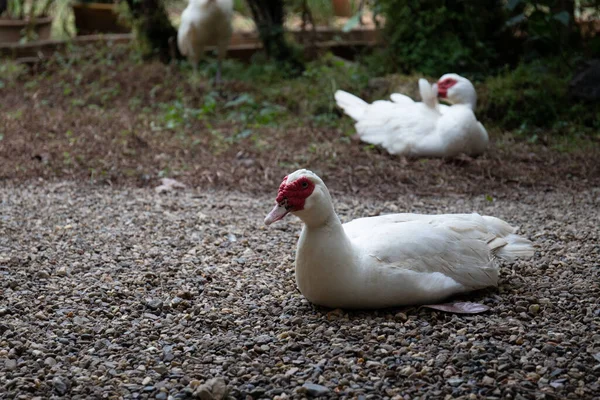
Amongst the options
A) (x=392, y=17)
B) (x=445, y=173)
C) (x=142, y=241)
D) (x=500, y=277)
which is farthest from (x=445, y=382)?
Answer: (x=392, y=17)

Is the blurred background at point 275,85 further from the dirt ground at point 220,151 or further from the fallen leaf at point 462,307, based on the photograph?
the fallen leaf at point 462,307

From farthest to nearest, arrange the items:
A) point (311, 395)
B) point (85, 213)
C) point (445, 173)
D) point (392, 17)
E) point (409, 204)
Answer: point (392, 17) → point (445, 173) → point (409, 204) → point (85, 213) → point (311, 395)

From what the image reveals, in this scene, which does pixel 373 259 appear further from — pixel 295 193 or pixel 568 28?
pixel 568 28

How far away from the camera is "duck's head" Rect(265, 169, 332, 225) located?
3027 mm

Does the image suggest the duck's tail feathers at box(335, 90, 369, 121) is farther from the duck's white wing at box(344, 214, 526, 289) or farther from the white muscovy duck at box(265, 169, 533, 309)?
the white muscovy duck at box(265, 169, 533, 309)

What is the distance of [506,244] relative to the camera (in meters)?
3.49

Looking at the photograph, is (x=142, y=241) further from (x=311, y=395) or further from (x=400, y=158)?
(x=400, y=158)

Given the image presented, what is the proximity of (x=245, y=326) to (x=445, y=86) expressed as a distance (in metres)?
4.46

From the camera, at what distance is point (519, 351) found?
2689 mm

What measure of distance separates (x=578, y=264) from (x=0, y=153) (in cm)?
516

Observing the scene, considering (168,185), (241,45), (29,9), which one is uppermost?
(29,9)

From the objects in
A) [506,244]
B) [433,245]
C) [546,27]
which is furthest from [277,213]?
[546,27]

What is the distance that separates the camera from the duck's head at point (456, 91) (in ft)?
22.4

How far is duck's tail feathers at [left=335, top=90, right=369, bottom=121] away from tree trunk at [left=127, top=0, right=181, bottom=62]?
13.0 feet
